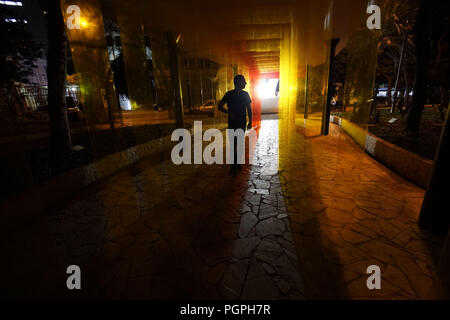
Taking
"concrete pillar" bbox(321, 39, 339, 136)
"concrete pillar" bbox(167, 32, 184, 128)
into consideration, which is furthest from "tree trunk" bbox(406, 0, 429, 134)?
"concrete pillar" bbox(167, 32, 184, 128)

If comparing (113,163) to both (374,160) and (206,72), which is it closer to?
(374,160)

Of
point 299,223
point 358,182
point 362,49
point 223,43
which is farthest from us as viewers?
point 223,43

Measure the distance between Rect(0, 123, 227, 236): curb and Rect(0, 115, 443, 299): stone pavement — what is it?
0.75 feet

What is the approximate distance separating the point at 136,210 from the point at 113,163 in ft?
8.52

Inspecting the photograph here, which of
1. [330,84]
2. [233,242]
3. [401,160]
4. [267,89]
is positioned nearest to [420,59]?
[330,84]

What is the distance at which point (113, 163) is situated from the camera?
18.3 feet

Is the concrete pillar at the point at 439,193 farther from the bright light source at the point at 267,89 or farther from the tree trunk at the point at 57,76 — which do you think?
the bright light source at the point at 267,89

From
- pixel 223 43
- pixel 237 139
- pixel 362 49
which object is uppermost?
pixel 223 43

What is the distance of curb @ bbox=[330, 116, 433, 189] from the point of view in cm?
394

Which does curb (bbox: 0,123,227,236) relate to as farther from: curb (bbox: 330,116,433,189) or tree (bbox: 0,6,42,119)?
tree (bbox: 0,6,42,119)

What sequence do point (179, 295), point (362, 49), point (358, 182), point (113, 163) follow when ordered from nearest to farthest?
1. point (179, 295)
2. point (358, 182)
3. point (113, 163)
4. point (362, 49)

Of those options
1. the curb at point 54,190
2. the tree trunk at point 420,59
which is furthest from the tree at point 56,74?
the tree trunk at point 420,59

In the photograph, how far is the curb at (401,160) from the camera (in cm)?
394
